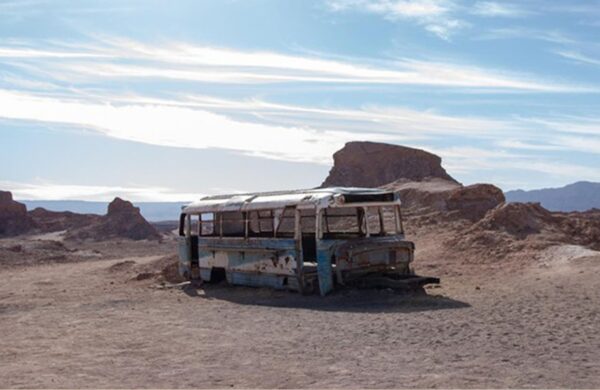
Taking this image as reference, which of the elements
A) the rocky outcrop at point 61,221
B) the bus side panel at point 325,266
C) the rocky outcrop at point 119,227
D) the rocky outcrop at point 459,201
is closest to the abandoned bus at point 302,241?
the bus side panel at point 325,266

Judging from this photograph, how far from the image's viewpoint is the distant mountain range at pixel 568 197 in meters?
174

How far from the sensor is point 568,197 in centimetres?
18475

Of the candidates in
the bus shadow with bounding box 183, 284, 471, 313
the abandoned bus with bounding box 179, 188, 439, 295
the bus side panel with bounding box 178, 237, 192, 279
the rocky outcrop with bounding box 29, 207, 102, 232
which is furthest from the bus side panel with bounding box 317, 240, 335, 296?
the rocky outcrop with bounding box 29, 207, 102, 232

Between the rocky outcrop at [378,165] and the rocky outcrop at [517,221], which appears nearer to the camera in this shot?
the rocky outcrop at [517,221]

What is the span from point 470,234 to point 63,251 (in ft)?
96.9

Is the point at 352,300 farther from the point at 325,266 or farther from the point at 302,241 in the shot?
the point at 302,241

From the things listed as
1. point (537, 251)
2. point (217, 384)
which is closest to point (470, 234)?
point (537, 251)

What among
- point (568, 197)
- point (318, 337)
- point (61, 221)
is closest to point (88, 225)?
point (61, 221)

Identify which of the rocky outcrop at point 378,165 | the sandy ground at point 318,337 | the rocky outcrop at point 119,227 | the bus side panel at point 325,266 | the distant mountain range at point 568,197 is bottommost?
the sandy ground at point 318,337

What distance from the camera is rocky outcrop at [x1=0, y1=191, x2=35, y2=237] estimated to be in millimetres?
70312

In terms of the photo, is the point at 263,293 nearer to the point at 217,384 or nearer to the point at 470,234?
the point at 217,384

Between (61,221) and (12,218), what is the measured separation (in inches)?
236

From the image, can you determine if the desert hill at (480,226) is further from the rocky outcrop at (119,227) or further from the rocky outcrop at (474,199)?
the rocky outcrop at (119,227)

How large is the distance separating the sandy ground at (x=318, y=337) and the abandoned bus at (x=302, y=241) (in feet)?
1.62
